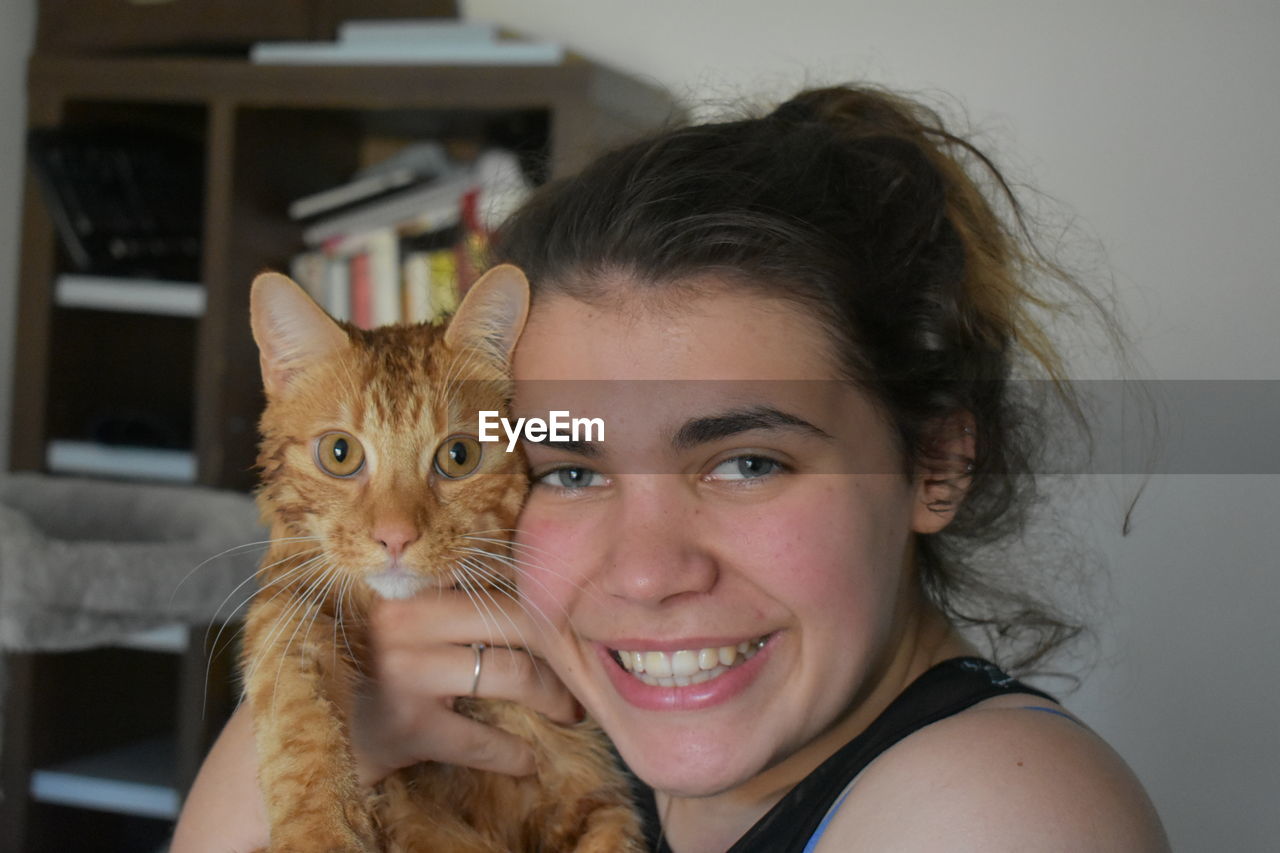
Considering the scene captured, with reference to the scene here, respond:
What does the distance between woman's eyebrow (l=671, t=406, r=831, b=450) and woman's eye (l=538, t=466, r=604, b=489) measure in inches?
5.5

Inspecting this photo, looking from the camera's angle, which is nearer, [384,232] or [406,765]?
[406,765]

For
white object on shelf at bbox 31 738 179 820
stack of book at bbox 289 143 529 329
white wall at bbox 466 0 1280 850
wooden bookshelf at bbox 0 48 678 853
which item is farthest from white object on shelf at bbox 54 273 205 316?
white wall at bbox 466 0 1280 850

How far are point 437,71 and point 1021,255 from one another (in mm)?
1528

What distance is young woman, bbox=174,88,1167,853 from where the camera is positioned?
1.05 m

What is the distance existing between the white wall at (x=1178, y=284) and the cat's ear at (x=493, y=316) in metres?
1.21

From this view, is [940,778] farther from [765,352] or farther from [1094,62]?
[1094,62]

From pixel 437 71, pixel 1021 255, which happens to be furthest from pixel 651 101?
pixel 1021 255

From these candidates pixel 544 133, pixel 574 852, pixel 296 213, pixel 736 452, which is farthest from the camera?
pixel 296 213

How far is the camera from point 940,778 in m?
0.93

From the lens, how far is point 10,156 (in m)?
2.94

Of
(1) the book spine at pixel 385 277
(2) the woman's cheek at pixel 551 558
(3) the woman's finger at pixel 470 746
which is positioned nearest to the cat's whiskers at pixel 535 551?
(2) the woman's cheek at pixel 551 558

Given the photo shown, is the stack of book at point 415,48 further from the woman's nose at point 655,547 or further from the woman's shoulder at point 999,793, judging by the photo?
the woman's shoulder at point 999,793

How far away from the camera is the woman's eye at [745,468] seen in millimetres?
1082

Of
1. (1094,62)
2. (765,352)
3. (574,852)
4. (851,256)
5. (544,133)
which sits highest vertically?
(1094,62)
